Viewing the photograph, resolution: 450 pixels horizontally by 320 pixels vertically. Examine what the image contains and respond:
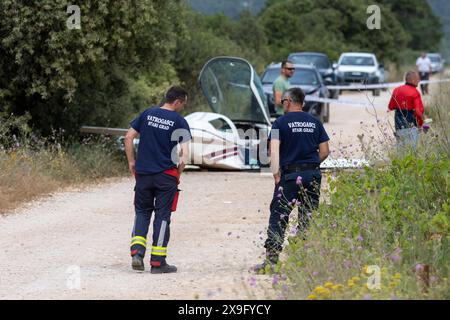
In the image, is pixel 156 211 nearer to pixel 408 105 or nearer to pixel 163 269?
pixel 163 269

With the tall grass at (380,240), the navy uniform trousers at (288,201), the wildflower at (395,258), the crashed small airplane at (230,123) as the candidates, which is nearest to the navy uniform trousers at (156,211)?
the navy uniform trousers at (288,201)

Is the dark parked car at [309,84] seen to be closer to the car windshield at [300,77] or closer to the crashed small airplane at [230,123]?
the car windshield at [300,77]

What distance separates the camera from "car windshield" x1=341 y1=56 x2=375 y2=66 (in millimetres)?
44500

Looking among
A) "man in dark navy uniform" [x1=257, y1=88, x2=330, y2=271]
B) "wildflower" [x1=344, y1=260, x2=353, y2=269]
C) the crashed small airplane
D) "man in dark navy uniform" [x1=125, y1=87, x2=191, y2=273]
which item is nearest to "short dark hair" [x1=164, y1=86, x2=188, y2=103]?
"man in dark navy uniform" [x1=125, y1=87, x2=191, y2=273]

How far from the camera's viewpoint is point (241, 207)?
47.9 ft

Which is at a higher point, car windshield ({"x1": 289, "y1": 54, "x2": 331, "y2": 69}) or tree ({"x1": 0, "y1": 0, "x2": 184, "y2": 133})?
tree ({"x1": 0, "y1": 0, "x2": 184, "y2": 133})

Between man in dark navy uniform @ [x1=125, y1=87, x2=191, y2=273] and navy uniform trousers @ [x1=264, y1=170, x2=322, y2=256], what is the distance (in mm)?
1060

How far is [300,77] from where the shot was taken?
2878 cm

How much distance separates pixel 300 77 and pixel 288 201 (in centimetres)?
1908

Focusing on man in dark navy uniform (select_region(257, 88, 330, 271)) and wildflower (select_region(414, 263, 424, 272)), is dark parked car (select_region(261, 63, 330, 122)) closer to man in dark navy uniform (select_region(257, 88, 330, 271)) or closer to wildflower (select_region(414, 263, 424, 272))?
man in dark navy uniform (select_region(257, 88, 330, 271))

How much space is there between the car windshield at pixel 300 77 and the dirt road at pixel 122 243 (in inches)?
433

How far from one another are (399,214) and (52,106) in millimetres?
10489
